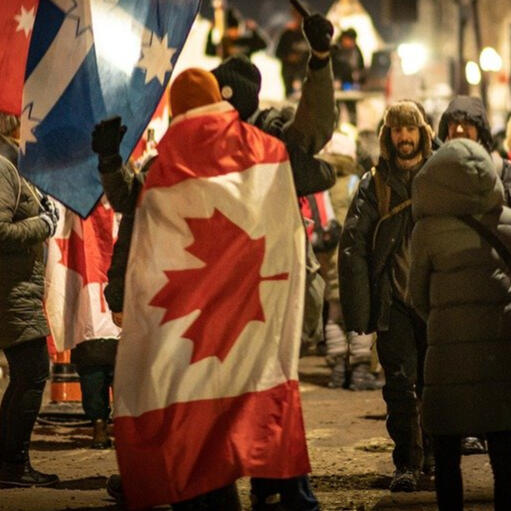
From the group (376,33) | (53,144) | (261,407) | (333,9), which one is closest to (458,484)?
(261,407)

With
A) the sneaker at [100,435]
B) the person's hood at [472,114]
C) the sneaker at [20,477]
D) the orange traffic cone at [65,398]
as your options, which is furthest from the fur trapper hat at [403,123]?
the orange traffic cone at [65,398]

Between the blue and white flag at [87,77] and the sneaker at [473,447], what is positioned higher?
the blue and white flag at [87,77]

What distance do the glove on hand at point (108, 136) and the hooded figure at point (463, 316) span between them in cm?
143

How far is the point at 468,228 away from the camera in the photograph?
7219 mm

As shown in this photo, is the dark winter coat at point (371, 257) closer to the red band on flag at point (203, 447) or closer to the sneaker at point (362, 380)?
the red band on flag at point (203, 447)

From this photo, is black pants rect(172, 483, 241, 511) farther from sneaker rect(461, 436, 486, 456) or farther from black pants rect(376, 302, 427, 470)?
sneaker rect(461, 436, 486, 456)

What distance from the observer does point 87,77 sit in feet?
25.7

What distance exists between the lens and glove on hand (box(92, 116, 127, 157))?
23.9ft

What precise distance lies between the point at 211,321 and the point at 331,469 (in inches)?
112

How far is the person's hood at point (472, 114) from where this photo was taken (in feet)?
29.9

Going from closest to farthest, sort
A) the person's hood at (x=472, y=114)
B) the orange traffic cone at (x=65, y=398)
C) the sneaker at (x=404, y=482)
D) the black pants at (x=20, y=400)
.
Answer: the sneaker at (x=404, y=482) → the black pants at (x=20, y=400) → the person's hood at (x=472, y=114) → the orange traffic cone at (x=65, y=398)

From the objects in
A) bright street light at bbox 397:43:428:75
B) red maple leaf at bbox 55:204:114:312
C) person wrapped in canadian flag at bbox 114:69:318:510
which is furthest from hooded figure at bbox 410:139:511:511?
bright street light at bbox 397:43:428:75

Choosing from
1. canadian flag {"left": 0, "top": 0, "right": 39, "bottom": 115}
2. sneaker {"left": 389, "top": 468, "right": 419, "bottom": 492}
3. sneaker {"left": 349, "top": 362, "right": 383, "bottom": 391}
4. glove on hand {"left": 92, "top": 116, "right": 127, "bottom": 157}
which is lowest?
sneaker {"left": 389, "top": 468, "right": 419, "bottom": 492}

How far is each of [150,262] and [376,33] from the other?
42.2m
